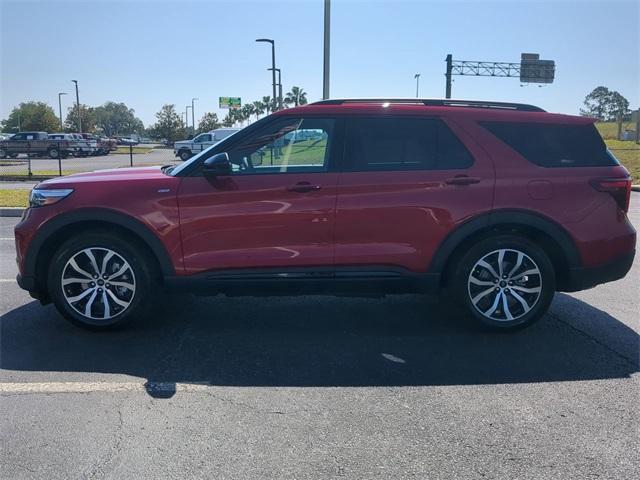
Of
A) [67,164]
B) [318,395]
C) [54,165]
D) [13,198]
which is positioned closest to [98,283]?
[318,395]

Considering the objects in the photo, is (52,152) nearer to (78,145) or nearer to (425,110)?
(78,145)

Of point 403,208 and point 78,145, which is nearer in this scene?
point 403,208

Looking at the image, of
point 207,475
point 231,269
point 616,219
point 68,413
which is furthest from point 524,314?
point 68,413

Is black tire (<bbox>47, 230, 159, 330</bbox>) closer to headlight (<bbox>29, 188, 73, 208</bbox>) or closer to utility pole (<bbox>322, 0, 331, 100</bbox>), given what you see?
headlight (<bbox>29, 188, 73, 208</bbox>)

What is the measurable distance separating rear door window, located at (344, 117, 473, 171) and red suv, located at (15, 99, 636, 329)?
10 mm

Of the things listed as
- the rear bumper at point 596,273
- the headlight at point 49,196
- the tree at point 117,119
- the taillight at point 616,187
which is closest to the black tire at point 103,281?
the headlight at point 49,196

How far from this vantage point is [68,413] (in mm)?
3324

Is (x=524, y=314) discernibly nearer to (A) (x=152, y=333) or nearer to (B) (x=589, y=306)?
(B) (x=589, y=306)

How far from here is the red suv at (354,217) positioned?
4.46 metres

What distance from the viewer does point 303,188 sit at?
445cm

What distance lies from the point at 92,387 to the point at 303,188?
2.12m

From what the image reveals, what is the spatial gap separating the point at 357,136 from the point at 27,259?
2895 millimetres

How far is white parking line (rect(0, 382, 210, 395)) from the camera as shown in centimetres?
362

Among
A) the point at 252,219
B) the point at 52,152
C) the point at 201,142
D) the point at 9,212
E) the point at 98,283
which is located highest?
the point at 201,142
